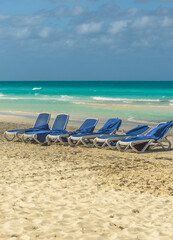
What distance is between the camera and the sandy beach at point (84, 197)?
4.12 metres

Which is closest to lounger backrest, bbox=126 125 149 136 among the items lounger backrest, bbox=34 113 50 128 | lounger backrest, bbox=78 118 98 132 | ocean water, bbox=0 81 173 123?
lounger backrest, bbox=78 118 98 132

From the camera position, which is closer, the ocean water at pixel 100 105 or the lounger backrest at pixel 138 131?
the lounger backrest at pixel 138 131

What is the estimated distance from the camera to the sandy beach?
412cm

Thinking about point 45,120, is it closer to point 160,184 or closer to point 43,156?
point 43,156

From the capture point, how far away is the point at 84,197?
5.39 m

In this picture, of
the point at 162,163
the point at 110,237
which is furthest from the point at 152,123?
the point at 110,237

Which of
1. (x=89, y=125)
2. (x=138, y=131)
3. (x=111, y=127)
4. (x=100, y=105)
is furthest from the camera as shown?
(x=100, y=105)

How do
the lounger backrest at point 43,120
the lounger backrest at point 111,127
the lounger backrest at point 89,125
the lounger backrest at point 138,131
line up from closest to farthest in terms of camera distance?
the lounger backrest at point 138,131 → the lounger backrest at point 111,127 → the lounger backrest at point 89,125 → the lounger backrest at point 43,120

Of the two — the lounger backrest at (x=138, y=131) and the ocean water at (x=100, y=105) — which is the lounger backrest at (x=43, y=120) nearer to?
the lounger backrest at (x=138, y=131)

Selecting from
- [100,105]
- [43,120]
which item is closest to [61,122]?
[43,120]

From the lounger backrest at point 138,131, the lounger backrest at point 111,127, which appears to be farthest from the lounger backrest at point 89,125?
the lounger backrest at point 138,131

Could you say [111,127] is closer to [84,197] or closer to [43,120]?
[43,120]

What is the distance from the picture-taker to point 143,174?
22.6ft

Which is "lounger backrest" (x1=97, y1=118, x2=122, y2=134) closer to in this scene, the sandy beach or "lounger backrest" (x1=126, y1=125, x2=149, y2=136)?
"lounger backrest" (x1=126, y1=125, x2=149, y2=136)
